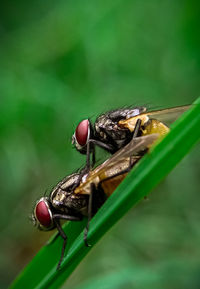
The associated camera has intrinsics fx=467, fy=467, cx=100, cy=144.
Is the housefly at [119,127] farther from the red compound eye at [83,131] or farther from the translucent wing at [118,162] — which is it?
the translucent wing at [118,162]

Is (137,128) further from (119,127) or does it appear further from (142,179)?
(142,179)

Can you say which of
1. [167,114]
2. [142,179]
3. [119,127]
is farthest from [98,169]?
[142,179]

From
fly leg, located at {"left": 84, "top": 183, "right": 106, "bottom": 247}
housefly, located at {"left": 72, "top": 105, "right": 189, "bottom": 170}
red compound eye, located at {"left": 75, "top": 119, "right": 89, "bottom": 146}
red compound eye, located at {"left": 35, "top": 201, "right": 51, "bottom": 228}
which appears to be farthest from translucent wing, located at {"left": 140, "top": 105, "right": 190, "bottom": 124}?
red compound eye, located at {"left": 35, "top": 201, "right": 51, "bottom": 228}

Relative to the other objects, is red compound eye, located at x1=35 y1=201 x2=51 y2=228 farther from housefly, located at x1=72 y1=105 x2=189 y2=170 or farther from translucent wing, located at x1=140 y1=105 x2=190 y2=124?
translucent wing, located at x1=140 y1=105 x2=190 y2=124

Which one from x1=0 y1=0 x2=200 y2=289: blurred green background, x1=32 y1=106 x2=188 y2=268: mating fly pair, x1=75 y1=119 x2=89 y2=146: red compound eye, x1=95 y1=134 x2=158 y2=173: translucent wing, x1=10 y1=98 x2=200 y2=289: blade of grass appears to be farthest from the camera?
x1=0 y1=0 x2=200 y2=289: blurred green background

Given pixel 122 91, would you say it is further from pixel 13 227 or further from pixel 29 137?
pixel 13 227

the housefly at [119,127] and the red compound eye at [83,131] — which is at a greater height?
the red compound eye at [83,131]

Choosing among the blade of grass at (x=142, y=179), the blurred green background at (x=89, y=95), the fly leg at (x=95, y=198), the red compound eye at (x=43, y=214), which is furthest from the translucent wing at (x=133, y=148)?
the blurred green background at (x=89, y=95)

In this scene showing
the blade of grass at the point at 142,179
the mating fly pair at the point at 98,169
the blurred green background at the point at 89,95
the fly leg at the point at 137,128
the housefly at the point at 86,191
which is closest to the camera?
the blade of grass at the point at 142,179
